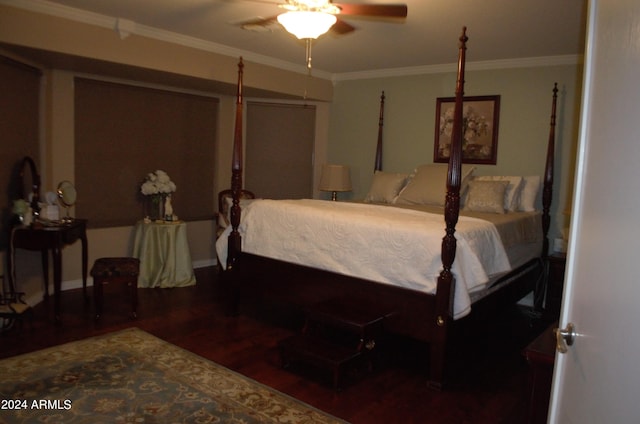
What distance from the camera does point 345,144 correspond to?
19.1 ft

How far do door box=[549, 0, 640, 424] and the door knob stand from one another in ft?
0.05

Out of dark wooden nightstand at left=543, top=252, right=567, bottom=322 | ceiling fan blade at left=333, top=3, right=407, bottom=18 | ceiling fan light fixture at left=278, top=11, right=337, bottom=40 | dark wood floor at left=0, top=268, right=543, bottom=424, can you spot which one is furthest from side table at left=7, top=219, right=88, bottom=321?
dark wooden nightstand at left=543, top=252, right=567, bottom=322

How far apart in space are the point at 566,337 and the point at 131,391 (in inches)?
88.2

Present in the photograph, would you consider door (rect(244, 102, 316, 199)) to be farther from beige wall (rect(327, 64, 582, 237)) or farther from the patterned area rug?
the patterned area rug

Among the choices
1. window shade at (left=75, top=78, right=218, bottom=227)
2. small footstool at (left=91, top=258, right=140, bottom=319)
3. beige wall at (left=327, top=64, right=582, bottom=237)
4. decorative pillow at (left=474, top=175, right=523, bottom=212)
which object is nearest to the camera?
small footstool at (left=91, top=258, right=140, bottom=319)

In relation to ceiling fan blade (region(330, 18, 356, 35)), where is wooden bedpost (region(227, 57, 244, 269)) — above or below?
below

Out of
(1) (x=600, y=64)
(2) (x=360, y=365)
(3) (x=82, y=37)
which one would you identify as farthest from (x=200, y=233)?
(1) (x=600, y=64)

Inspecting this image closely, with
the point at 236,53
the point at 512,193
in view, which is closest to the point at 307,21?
the point at 236,53

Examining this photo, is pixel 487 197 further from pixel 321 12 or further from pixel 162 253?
pixel 162 253

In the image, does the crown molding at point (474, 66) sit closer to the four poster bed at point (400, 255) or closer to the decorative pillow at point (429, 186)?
the four poster bed at point (400, 255)

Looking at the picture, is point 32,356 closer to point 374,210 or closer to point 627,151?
point 374,210

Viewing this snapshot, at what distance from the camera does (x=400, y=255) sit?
2.94m

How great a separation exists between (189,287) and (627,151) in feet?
14.2

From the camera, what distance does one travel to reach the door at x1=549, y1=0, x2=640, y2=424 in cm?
84
